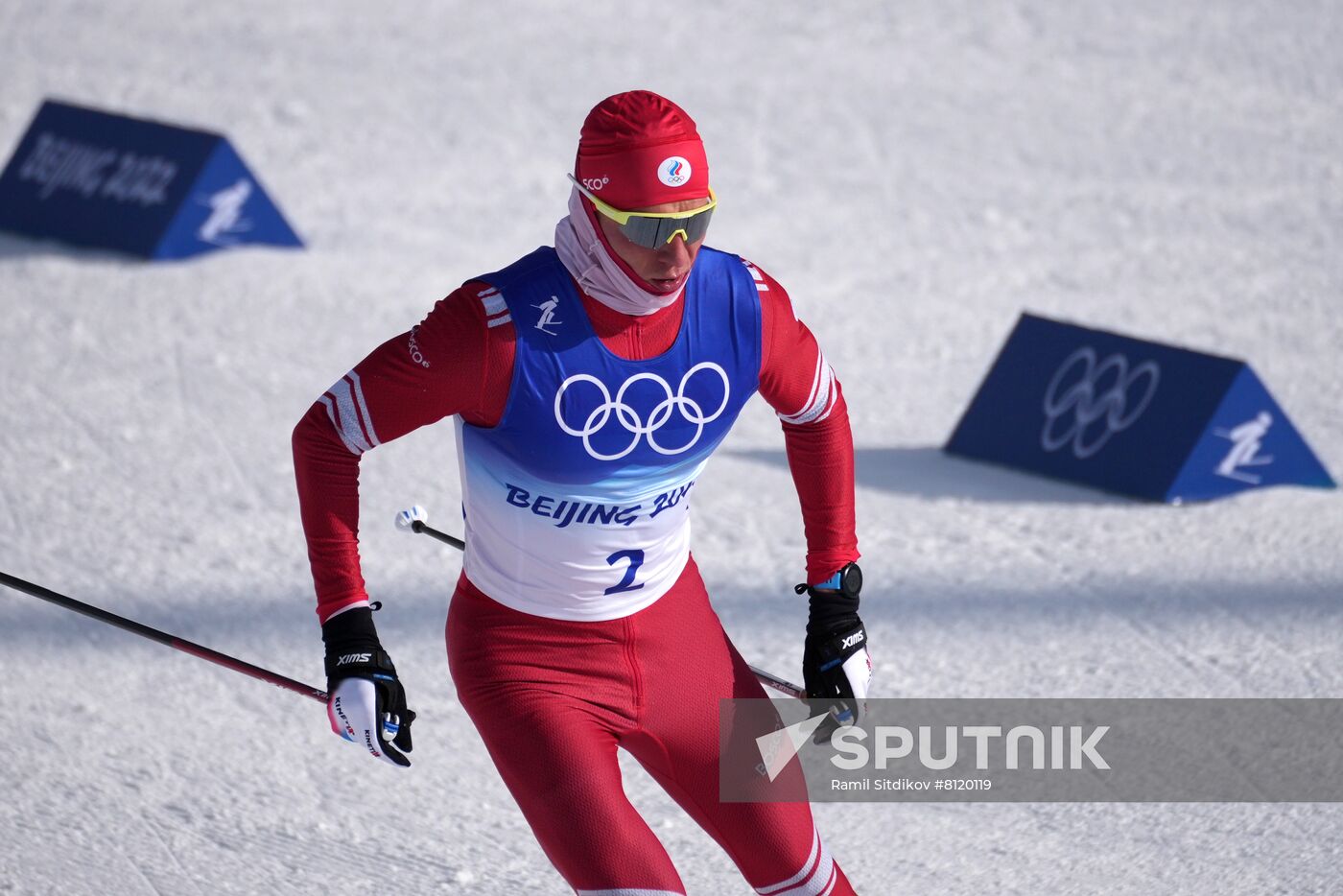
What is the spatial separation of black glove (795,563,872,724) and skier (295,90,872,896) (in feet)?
0.59

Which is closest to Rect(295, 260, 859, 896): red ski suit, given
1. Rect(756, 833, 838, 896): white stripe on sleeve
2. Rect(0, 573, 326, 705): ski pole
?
Rect(756, 833, 838, 896): white stripe on sleeve

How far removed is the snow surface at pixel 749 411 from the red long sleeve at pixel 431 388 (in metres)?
1.44

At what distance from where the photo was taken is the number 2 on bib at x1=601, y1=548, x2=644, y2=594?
3404mm

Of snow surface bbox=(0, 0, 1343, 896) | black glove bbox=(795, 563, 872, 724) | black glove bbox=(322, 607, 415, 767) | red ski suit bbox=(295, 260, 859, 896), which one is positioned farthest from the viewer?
snow surface bbox=(0, 0, 1343, 896)

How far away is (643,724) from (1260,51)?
474 inches

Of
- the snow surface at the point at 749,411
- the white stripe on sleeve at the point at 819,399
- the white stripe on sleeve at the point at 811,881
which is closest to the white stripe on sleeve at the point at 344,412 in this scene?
the white stripe on sleeve at the point at 819,399

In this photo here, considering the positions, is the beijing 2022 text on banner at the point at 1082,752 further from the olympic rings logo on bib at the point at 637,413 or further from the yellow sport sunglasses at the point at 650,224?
the yellow sport sunglasses at the point at 650,224

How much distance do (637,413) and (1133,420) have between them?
4.21 meters

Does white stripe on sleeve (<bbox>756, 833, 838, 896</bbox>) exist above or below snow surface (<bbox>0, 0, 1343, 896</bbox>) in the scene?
above

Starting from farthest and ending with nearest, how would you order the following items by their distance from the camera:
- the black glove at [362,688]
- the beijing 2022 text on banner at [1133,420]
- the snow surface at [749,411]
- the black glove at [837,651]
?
the beijing 2022 text on banner at [1133,420]
the snow surface at [749,411]
the black glove at [837,651]
the black glove at [362,688]

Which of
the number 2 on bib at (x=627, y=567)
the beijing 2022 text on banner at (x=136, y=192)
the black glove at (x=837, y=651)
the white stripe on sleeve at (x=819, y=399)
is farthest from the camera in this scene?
the beijing 2022 text on banner at (x=136, y=192)

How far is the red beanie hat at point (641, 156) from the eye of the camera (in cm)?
317

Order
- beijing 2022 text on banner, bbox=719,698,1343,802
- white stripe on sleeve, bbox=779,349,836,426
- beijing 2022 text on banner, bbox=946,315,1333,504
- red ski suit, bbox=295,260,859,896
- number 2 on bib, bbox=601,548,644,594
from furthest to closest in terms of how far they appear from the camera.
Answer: beijing 2022 text on banner, bbox=946,315,1333,504 < beijing 2022 text on banner, bbox=719,698,1343,802 < white stripe on sleeve, bbox=779,349,836,426 < number 2 on bib, bbox=601,548,644,594 < red ski suit, bbox=295,260,859,896

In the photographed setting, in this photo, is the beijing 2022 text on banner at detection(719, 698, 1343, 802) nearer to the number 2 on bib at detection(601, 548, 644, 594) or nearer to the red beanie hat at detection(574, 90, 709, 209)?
the number 2 on bib at detection(601, 548, 644, 594)
